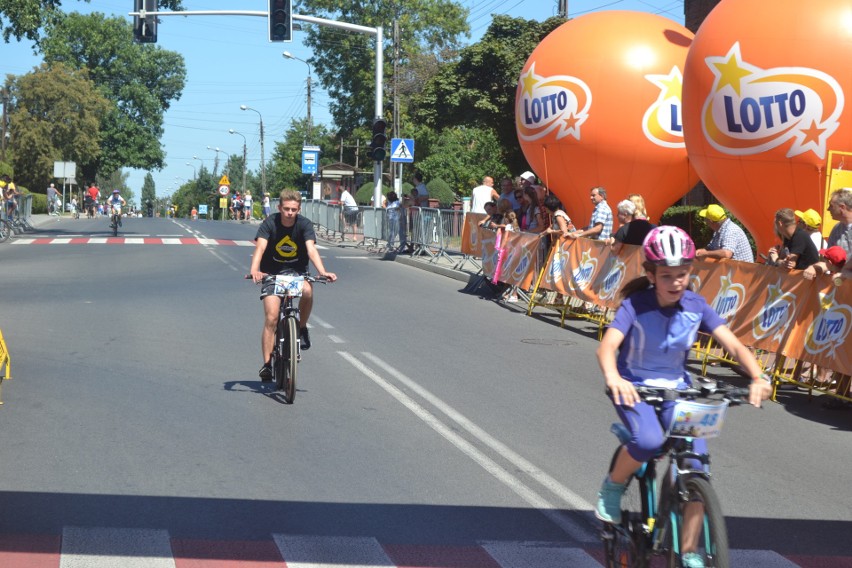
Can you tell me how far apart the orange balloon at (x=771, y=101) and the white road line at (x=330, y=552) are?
413 inches

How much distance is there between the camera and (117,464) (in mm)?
7473

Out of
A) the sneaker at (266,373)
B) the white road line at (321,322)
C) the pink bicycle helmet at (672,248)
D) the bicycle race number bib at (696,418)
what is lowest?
the white road line at (321,322)

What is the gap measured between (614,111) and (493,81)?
76.4 feet

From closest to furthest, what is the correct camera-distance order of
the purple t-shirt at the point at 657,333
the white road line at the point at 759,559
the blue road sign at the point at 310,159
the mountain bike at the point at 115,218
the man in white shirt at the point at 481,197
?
the purple t-shirt at the point at 657,333, the white road line at the point at 759,559, the man in white shirt at the point at 481,197, the mountain bike at the point at 115,218, the blue road sign at the point at 310,159

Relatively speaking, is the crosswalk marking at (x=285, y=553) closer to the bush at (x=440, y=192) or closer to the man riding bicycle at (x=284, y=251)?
the man riding bicycle at (x=284, y=251)

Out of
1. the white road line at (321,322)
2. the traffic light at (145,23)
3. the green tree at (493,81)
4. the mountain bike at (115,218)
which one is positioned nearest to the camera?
the white road line at (321,322)

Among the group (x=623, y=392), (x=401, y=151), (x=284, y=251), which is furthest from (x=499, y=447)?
(x=401, y=151)

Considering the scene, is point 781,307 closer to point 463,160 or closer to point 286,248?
point 286,248

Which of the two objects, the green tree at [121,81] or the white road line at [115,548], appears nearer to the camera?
the white road line at [115,548]

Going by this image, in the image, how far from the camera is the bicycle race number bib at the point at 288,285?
10.1 m

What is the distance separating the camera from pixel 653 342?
4961 millimetres

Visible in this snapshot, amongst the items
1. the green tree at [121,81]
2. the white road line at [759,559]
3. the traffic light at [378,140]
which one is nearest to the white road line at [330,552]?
the white road line at [759,559]

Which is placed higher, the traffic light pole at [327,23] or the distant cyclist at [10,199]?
the traffic light pole at [327,23]

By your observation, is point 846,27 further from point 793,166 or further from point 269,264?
point 269,264
